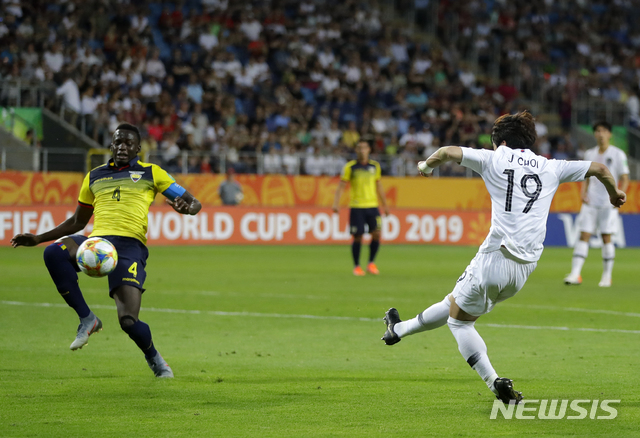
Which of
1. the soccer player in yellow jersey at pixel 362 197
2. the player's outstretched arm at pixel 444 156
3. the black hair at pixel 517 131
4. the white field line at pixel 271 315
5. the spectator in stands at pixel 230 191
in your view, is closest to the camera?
the player's outstretched arm at pixel 444 156

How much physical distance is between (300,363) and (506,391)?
247cm

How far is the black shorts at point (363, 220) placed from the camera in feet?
55.2

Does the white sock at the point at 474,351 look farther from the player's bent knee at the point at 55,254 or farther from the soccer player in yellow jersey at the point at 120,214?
the player's bent knee at the point at 55,254

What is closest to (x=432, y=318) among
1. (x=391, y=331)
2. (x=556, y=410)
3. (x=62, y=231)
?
(x=391, y=331)

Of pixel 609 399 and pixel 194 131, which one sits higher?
pixel 194 131

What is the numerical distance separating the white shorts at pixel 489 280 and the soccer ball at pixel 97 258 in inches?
101

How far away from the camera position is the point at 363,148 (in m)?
16.5

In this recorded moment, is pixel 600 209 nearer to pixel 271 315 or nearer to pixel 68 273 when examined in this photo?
pixel 271 315

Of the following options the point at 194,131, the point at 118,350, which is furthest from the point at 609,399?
the point at 194,131

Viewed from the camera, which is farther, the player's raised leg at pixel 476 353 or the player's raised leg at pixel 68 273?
the player's raised leg at pixel 68 273

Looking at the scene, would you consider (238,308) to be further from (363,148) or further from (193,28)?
(193,28)

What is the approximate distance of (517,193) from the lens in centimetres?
611

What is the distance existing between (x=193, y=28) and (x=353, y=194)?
46.3 ft

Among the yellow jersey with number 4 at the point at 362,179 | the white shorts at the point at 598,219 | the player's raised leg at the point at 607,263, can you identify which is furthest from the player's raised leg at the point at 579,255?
Answer: the yellow jersey with number 4 at the point at 362,179
